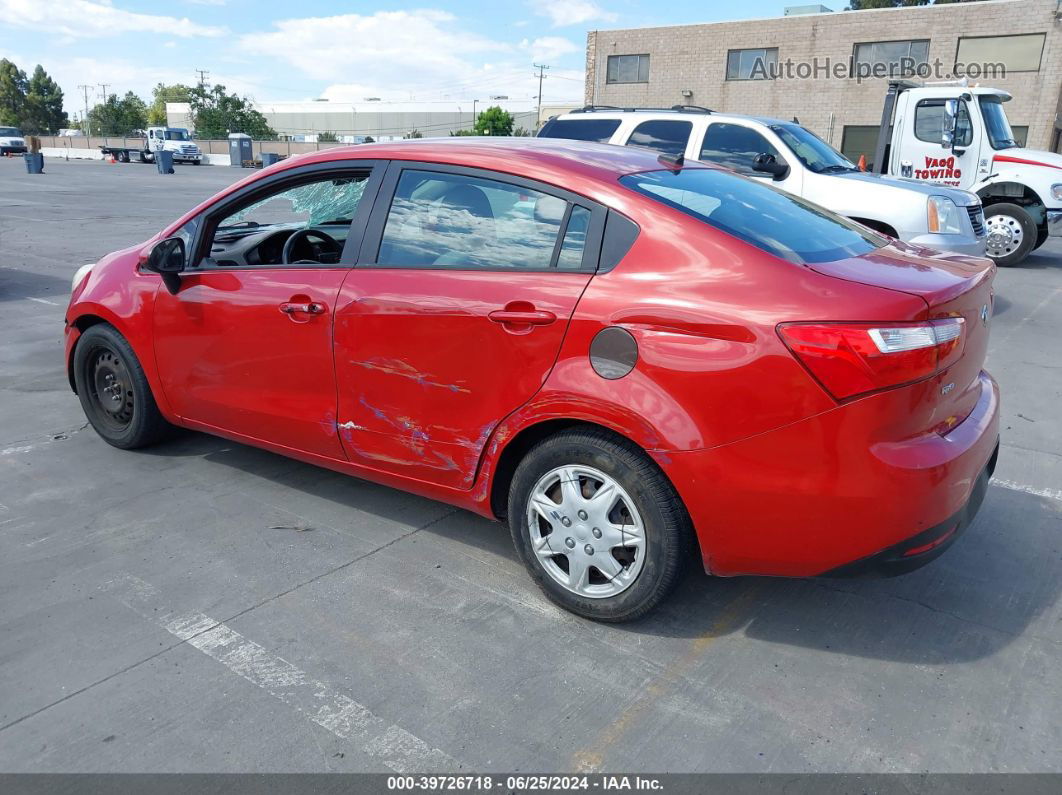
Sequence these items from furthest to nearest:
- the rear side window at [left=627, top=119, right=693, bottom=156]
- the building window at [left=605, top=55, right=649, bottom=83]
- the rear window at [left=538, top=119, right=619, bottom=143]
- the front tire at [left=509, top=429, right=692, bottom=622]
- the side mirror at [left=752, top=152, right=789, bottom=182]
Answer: the building window at [left=605, top=55, right=649, bottom=83]
the rear window at [left=538, top=119, right=619, bottom=143]
the rear side window at [left=627, top=119, right=693, bottom=156]
the side mirror at [left=752, top=152, right=789, bottom=182]
the front tire at [left=509, top=429, right=692, bottom=622]

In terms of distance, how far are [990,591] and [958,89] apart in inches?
430

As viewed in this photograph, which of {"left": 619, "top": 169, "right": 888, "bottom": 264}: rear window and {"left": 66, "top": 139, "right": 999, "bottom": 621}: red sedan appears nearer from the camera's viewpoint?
{"left": 66, "top": 139, "right": 999, "bottom": 621}: red sedan

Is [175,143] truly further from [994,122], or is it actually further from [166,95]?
[166,95]

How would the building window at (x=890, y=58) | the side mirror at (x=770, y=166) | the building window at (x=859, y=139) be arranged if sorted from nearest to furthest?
the side mirror at (x=770, y=166), the building window at (x=890, y=58), the building window at (x=859, y=139)

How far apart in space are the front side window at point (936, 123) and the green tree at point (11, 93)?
122 meters

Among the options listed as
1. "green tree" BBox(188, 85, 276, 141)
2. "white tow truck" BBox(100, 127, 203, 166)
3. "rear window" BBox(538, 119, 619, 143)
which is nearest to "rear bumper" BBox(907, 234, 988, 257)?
"rear window" BBox(538, 119, 619, 143)

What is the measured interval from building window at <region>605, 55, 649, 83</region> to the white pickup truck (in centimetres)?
3258

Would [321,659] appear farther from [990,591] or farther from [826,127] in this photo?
[826,127]

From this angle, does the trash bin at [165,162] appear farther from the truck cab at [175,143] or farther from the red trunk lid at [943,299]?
the red trunk lid at [943,299]

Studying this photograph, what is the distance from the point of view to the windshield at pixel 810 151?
8938 millimetres

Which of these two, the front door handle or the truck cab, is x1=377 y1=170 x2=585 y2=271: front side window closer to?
the front door handle

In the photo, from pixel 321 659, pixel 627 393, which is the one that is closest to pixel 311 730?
pixel 321 659

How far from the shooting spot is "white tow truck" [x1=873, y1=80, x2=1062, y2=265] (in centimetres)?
1182

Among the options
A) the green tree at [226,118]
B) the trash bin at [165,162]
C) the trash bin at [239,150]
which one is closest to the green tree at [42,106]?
the green tree at [226,118]
